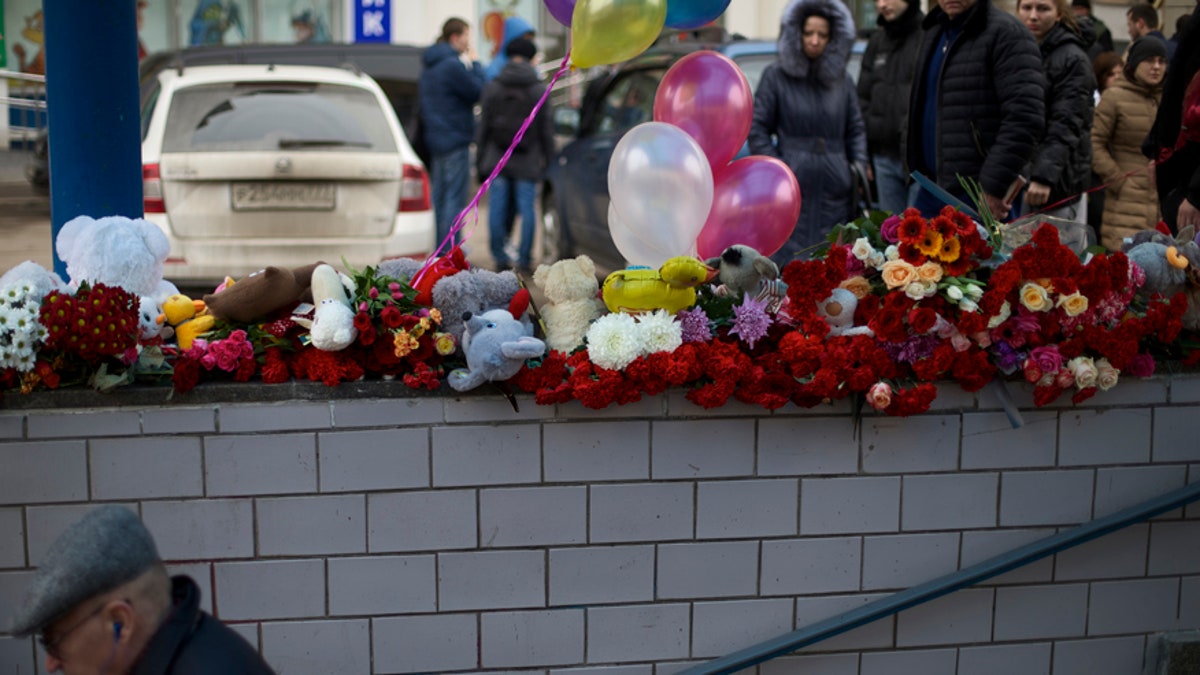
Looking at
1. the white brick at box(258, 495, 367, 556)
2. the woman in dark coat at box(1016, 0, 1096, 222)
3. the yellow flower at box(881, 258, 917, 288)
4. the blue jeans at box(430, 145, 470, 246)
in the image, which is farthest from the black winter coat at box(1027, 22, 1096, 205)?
the blue jeans at box(430, 145, 470, 246)

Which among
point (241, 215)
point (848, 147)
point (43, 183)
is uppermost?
point (848, 147)

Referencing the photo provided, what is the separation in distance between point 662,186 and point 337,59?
9197mm

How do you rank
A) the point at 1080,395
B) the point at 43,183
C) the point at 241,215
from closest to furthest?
the point at 1080,395 → the point at 241,215 → the point at 43,183

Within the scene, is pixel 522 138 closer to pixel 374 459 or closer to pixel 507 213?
pixel 507 213

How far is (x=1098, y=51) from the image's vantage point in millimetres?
8656

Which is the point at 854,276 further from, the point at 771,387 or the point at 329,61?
the point at 329,61

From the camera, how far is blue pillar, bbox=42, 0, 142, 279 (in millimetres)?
3484

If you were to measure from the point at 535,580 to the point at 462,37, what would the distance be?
7.51 m

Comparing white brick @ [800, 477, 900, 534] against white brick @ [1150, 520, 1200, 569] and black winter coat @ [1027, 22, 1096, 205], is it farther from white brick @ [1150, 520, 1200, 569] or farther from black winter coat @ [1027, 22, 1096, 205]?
black winter coat @ [1027, 22, 1096, 205]

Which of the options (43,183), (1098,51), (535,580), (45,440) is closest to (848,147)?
(1098,51)

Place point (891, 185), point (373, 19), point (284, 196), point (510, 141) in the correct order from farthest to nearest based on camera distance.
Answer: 1. point (373, 19)
2. point (510, 141)
3. point (284, 196)
4. point (891, 185)

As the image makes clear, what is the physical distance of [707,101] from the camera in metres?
3.56

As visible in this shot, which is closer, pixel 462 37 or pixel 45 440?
pixel 45 440

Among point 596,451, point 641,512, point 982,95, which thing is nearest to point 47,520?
point 596,451
